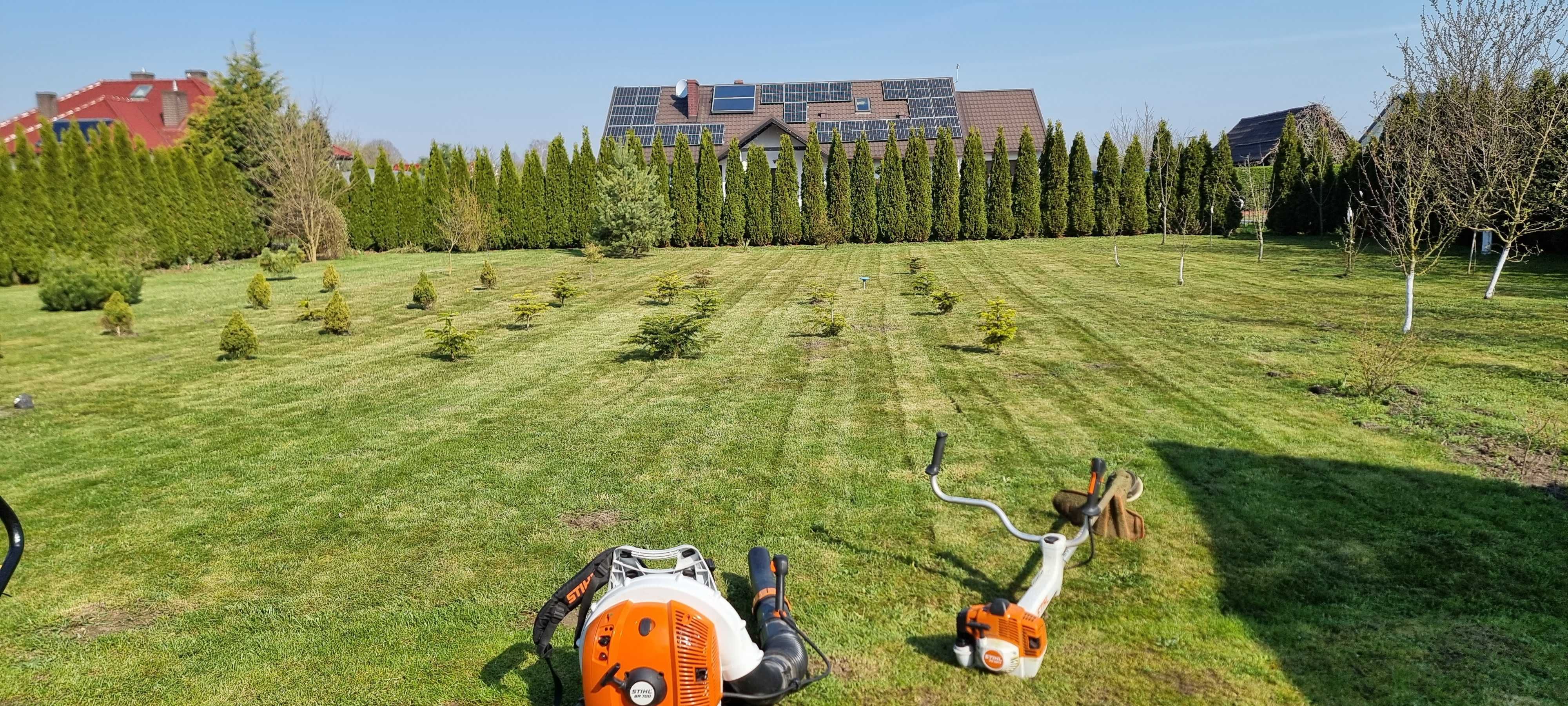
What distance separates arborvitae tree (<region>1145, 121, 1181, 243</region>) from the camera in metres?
31.4

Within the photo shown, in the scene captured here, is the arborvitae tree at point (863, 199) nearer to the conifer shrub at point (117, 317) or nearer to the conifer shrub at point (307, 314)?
the conifer shrub at point (307, 314)

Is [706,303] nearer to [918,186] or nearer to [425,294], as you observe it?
[425,294]

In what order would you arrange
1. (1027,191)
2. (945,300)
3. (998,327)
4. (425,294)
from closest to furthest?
1. (998,327)
2. (945,300)
3. (425,294)
4. (1027,191)

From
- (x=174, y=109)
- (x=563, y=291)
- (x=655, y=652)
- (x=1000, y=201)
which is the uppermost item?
(x=174, y=109)

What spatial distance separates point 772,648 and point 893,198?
3179cm

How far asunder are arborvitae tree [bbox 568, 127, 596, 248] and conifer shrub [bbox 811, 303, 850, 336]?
20534mm

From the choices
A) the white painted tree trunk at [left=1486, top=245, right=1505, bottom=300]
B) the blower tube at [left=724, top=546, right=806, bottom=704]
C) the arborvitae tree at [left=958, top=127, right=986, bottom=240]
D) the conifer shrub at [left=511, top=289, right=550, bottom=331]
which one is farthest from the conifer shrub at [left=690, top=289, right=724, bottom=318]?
the arborvitae tree at [left=958, top=127, right=986, bottom=240]

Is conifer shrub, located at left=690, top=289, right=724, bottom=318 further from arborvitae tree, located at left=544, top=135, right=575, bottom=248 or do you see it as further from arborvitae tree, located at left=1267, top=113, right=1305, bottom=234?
arborvitae tree, located at left=1267, top=113, right=1305, bottom=234

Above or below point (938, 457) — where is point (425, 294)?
above

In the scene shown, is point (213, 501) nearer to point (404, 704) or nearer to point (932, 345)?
point (404, 704)

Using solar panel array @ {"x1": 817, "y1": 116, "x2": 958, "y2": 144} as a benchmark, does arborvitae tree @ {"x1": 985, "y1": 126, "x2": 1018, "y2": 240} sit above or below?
below

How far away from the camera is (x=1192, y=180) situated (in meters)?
33.2

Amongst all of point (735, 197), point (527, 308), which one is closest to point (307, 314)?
point (527, 308)

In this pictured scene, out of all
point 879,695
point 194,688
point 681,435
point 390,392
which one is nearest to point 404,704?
point 194,688
